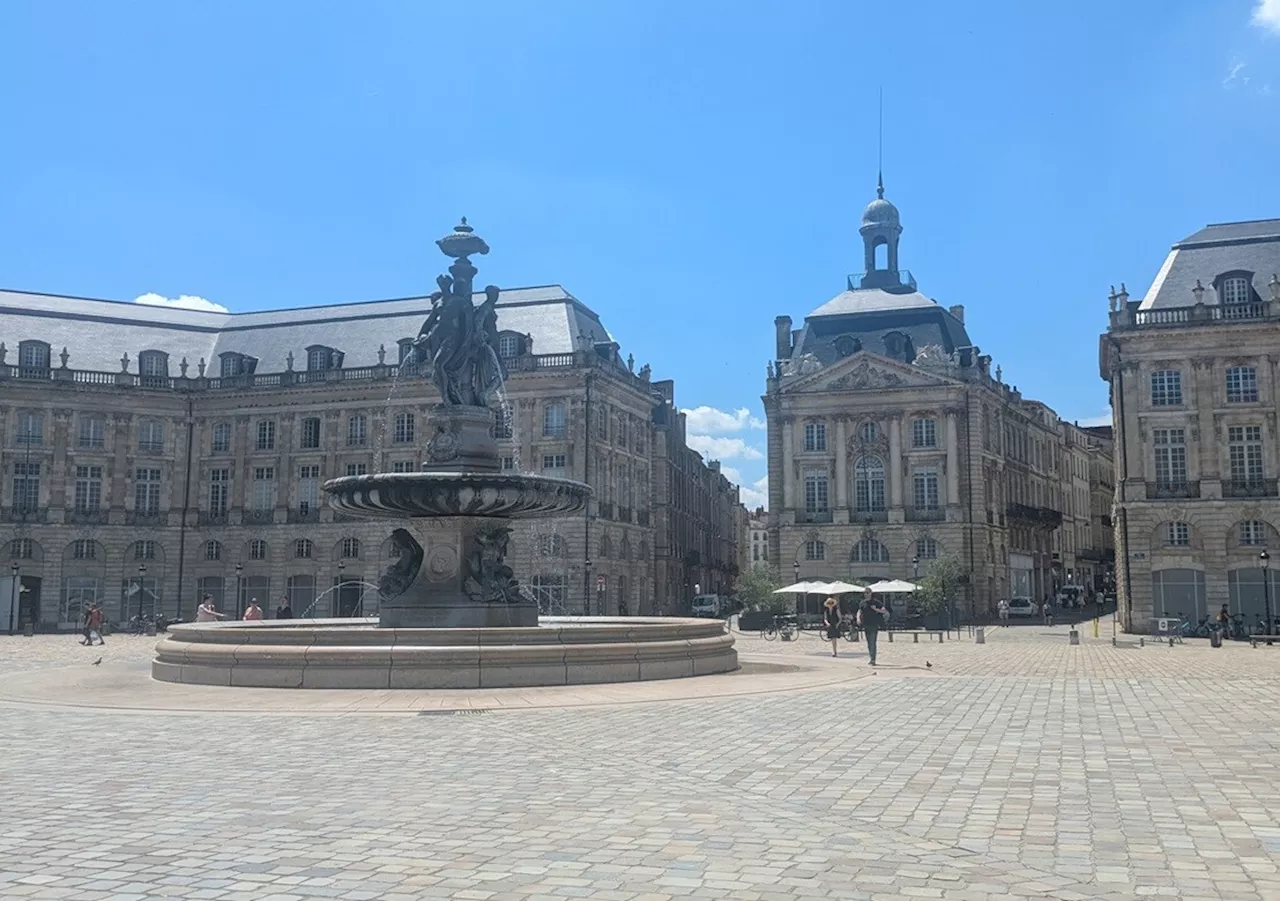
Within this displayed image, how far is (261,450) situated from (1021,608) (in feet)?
141

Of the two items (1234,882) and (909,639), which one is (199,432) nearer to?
(909,639)

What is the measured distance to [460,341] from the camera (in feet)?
75.8

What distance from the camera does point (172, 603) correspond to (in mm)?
68125

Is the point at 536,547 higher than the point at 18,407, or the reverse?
the point at 18,407

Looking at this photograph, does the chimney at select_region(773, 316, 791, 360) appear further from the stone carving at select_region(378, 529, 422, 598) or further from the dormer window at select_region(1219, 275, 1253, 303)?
the stone carving at select_region(378, 529, 422, 598)

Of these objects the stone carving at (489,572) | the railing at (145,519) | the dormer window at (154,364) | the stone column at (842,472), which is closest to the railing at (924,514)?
the stone column at (842,472)

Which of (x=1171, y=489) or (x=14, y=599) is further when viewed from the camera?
(x=14, y=599)

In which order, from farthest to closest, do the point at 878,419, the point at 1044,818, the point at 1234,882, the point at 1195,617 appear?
the point at 878,419 < the point at 1195,617 < the point at 1044,818 < the point at 1234,882

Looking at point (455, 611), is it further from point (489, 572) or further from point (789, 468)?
point (789, 468)

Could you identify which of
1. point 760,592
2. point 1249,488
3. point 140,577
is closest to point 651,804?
point 760,592

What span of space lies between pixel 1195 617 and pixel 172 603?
50653 millimetres

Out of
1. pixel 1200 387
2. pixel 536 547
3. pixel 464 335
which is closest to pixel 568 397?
pixel 536 547

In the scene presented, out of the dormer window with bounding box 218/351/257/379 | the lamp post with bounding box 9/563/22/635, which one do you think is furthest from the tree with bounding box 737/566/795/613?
the lamp post with bounding box 9/563/22/635

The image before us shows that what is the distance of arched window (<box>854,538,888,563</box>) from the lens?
68250mm
